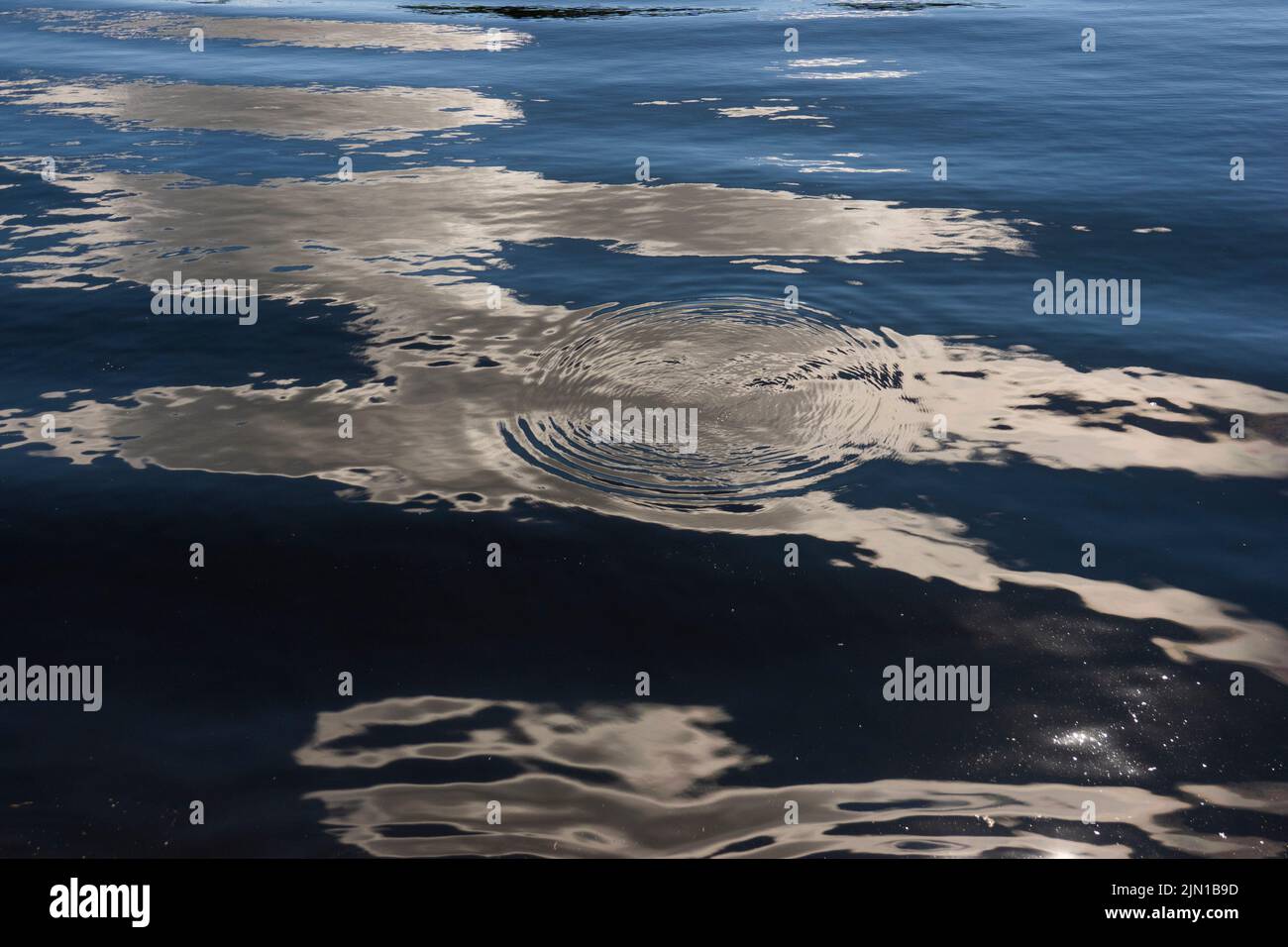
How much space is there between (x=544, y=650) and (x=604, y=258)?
6.45 m

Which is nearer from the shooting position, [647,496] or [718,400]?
[647,496]

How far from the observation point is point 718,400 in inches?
341

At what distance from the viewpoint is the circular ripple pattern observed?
308 inches

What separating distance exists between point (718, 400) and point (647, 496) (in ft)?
4.69

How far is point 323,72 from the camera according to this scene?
21.3 meters

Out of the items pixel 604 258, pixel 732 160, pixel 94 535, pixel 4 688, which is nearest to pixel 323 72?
pixel 732 160

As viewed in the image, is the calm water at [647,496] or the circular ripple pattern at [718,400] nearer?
the calm water at [647,496]

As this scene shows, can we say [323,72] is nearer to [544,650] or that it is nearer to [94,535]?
[94,535]

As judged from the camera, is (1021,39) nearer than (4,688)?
No

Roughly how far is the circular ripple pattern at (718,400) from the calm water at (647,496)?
0.05 metres

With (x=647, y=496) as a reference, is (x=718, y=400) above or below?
above

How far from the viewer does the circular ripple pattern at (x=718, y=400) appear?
25.7 ft
